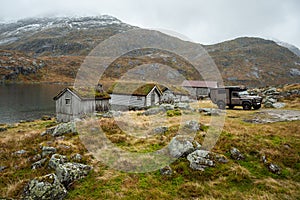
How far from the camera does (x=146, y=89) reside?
38.0 m

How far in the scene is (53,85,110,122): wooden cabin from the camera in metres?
26.9

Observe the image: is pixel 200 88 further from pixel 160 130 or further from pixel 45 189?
pixel 45 189

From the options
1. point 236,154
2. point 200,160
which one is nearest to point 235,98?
point 236,154

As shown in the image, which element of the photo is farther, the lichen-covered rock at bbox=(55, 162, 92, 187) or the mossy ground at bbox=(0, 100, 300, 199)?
the lichen-covered rock at bbox=(55, 162, 92, 187)

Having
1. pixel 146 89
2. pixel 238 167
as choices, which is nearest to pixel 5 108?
pixel 146 89

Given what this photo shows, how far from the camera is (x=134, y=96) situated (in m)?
38.2

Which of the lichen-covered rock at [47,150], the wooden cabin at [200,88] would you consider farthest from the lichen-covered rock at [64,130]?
the wooden cabin at [200,88]

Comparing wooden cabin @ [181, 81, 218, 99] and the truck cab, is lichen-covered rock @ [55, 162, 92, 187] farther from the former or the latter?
wooden cabin @ [181, 81, 218, 99]

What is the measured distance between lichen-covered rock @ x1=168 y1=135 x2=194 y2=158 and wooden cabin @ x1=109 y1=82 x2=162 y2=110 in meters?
25.0

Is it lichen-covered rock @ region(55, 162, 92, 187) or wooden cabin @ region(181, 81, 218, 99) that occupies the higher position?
wooden cabin @ region(181, 81, 218, 99)

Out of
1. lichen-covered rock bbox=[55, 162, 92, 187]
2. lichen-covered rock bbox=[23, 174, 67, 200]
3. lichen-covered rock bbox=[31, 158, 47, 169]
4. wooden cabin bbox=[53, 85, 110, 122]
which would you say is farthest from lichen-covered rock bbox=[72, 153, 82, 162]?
wooden cabin bbox=[53, 85, 110, 122]

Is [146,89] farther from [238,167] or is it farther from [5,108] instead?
[5,108]

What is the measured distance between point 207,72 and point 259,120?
461 feet

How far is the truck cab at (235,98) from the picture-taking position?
26.2m
